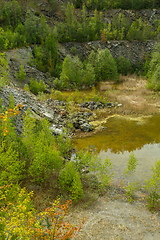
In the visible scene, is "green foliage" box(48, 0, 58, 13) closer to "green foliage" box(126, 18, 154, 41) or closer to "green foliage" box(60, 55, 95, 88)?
"green foliage" box(126, 18, 154, 41)

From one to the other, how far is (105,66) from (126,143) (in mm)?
34984

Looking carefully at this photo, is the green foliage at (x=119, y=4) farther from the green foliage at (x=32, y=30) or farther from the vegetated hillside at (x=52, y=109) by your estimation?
the green foliage at (x=32, y=30)

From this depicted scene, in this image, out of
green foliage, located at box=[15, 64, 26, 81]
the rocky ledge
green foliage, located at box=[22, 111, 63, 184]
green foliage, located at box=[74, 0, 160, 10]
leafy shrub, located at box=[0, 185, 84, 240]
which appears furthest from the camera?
green foliage, located at box=[74, 0, 160, 10]

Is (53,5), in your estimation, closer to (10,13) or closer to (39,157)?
(10,13)

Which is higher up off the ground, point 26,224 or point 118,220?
point 26,224

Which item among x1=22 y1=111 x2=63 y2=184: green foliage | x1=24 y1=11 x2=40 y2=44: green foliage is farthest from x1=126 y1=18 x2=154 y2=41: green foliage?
x1=22 y1=111 x2=63 y2=184: green foliage

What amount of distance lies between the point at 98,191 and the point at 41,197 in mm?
3890

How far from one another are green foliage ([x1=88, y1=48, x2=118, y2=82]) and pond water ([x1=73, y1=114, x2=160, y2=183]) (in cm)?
2731

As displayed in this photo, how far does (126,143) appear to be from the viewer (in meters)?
17.9

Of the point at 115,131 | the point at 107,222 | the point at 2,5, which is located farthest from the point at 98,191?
the point at 2,5

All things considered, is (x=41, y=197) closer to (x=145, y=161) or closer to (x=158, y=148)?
(x=145, y=161)

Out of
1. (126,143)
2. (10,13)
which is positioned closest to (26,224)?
(126,143)

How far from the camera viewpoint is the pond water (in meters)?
13.8

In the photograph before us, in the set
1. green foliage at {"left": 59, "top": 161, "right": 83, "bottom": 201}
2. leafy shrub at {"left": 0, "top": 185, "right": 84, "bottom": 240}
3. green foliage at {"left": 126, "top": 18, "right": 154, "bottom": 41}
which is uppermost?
green foliage at {"left": 126, "top": 18, "right": 154, "bottom": 41}
